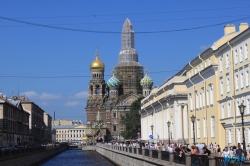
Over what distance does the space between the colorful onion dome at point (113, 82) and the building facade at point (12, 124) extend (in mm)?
51920

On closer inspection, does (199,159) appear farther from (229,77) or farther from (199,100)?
(199,100)

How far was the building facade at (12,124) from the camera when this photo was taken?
87.6 meters

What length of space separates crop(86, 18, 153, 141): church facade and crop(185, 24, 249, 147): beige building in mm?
114814

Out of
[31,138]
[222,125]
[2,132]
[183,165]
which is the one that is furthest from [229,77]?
[31,138]

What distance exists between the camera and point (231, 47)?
149ft

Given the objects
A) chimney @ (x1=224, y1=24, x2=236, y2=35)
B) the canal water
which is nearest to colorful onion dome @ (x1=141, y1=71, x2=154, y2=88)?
the canal water

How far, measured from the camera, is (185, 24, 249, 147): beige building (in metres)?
44.8

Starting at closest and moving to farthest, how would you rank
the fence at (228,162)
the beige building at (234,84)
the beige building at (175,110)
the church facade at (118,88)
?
the fence at (228,162)
the beige building at (234,84)
the beige building at (175,110)
the church facade at (118,88)

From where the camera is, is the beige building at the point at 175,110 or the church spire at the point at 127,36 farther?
the church spire at the point at 127,36

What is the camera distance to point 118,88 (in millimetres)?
176625

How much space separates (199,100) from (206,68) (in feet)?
17.9

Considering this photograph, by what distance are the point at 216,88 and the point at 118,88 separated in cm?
12829

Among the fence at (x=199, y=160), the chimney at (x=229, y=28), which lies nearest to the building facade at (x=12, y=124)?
the chimney at (x=229, y=28)

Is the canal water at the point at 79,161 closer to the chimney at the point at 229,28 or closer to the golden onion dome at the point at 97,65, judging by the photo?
the chimney at the point at 229,28
